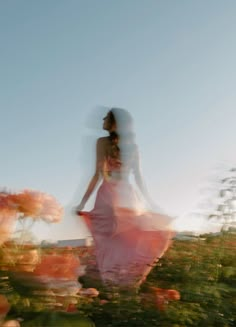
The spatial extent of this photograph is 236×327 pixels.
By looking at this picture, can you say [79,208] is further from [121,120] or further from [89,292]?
[89,292]

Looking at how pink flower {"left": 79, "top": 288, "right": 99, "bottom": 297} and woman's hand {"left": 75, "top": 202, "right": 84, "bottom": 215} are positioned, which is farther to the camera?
woman's hand {"left": 75, "top": 202, "right": 84, "bottom": 215}

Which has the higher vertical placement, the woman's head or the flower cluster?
the woman's head

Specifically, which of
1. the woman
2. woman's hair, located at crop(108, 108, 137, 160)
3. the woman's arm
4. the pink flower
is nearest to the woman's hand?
the woman

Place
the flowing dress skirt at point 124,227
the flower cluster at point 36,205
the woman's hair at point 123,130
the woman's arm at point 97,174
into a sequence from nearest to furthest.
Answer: the flower cluster at point 36,205, the flowing dress skirt at point 124,227, the woman's arm at point 97,174, the woman's hair at point 123,130

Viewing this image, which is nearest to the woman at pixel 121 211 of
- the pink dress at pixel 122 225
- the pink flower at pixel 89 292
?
the pink dress at pixel 122 225

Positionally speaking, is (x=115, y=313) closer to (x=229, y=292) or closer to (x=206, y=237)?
(x=229, y=292)

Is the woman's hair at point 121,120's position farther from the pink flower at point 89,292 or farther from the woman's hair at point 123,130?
the pink flower at point 89,292

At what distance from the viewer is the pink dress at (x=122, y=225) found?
129 inches

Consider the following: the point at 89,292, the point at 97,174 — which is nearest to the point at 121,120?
the point at 97,174

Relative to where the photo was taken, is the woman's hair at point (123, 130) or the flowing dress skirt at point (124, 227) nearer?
the flowing dress skirt at point (124, 227)

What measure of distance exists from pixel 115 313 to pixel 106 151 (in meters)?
2.66

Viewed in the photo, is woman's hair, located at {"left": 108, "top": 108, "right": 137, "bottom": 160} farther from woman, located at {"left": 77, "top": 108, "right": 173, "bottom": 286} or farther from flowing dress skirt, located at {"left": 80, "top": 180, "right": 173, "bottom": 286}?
flowing dress skirt, located at {"left": 80, "top": 180, "right": 173, "bottom": 286}

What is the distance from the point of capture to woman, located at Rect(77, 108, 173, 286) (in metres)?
3.33

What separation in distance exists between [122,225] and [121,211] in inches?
9.8
